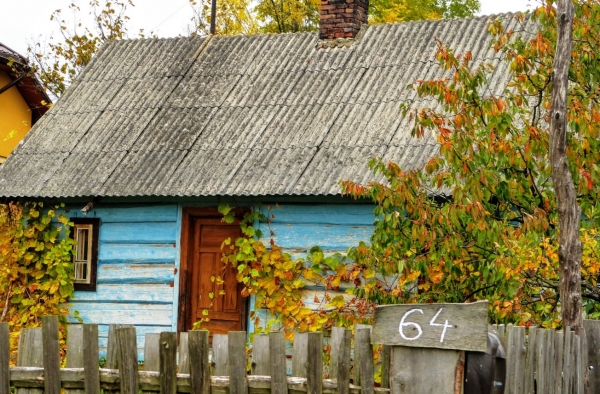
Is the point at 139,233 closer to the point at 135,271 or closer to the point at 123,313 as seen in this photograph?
the point at 135,271

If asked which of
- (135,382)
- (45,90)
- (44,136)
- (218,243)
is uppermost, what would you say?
(45,90)

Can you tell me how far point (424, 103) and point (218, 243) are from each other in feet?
10.7

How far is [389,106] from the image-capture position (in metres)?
12.4

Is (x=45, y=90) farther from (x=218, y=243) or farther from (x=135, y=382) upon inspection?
(x=135, y=382)

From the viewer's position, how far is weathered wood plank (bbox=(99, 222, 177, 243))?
494 inches

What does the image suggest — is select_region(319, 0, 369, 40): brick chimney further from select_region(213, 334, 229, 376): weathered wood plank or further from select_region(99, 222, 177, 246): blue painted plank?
select_region(213, 334, 229, 376): weathered wood plank

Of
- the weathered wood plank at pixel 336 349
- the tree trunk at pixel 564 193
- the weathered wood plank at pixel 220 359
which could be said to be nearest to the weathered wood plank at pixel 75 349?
the weathered wood plank at pixel 220 359

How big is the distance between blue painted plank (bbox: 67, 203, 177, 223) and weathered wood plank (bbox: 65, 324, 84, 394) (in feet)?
23.7

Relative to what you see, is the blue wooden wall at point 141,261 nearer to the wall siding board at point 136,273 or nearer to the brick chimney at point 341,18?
the wall siding board at point 136,273

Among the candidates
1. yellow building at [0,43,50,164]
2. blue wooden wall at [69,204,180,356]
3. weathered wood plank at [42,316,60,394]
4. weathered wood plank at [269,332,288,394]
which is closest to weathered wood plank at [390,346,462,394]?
weathered wood plank at [269,332,288,394]

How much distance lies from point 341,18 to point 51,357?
10.0 metres

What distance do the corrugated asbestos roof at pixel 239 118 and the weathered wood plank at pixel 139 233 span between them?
2.05 feet

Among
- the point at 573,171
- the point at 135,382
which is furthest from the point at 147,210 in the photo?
the point at 135,382

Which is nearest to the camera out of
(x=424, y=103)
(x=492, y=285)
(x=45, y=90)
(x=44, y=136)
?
(x=492, y=285)
